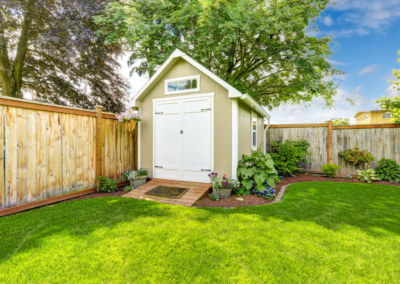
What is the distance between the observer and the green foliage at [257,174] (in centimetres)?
419

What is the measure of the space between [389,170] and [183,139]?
643 cm

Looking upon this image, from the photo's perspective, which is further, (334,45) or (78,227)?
(334,45)

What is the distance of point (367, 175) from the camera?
18.4 feet

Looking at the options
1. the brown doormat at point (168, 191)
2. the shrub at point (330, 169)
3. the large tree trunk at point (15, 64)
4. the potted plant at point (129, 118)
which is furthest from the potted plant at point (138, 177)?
the large tree trunk at point (15, 64)

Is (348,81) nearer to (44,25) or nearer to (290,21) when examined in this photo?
(290,21)

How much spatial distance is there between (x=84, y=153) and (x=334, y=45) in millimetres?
10219

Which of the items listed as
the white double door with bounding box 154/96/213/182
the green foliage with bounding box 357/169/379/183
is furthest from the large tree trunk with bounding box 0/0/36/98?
the green foliage with bounding box 357/169/379/183

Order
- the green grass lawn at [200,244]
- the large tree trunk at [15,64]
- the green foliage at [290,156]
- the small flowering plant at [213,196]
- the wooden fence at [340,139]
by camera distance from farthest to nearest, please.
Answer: the large tree trunk at [15,64]
the green foliage at [290,156]
the wooden fence at [340,139]
the small flowering plant at [213,196]
the green grass lawn at [200,244]

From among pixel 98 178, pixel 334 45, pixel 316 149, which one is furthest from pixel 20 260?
pixel 334 45

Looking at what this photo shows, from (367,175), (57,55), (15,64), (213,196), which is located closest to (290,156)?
(367,175)

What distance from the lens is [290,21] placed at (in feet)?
19.9

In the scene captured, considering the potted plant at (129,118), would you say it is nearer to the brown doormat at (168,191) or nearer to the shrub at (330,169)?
the brown doormat at (168,191)

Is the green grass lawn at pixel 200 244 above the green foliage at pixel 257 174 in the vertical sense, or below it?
below

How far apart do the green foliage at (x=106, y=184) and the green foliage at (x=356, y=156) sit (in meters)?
7.40
